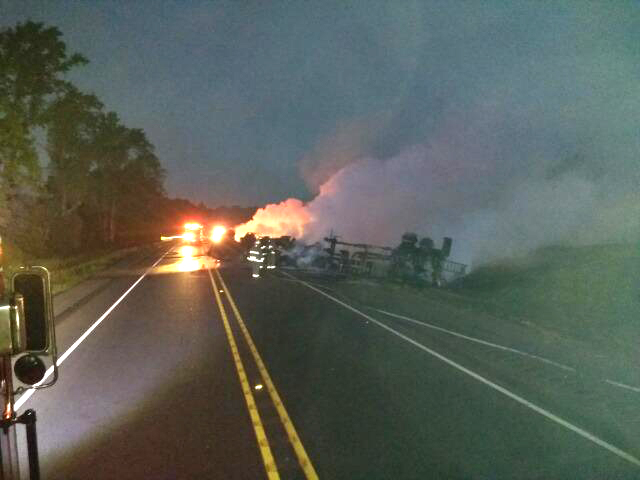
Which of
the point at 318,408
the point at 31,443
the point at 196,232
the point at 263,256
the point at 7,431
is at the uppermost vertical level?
the point at 7,431

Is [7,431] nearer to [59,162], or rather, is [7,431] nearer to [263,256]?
[263,256]

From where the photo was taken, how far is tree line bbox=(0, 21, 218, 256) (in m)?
34.3

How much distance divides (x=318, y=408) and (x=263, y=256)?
2349 cm

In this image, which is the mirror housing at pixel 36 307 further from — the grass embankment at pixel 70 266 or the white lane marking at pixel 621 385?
the grass embankment at pixel 70 266

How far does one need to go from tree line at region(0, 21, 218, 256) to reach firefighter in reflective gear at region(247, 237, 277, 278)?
441 inches

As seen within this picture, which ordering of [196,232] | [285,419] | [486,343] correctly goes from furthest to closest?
[196,232], [486,343], [285,419]

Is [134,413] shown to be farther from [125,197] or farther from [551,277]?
[125,197]

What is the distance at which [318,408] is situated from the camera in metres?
8.58

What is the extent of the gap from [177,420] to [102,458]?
4.71ft

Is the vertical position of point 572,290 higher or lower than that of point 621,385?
higher

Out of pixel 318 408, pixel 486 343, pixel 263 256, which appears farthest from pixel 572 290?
pixel 263 256

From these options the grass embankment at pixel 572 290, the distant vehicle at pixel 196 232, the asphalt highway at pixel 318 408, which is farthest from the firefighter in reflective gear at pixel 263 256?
the distant vehicle at pixel 196 232

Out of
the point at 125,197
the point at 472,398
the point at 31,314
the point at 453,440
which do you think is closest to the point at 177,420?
the point at 453,440

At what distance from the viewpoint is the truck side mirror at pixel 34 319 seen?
3688 millimetres
